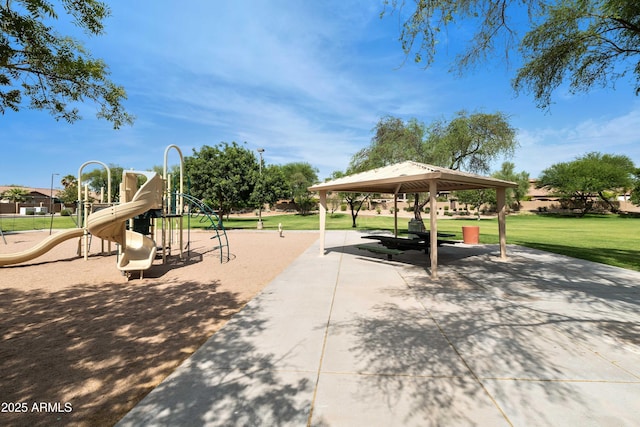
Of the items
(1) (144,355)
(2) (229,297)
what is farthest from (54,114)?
(1) (144,355)

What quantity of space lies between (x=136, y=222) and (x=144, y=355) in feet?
26.8

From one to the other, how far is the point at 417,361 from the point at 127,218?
26.5 feet

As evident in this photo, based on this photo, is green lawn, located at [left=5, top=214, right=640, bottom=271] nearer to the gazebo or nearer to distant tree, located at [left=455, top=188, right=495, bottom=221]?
the gazebo

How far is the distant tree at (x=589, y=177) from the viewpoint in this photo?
5116 centimetres

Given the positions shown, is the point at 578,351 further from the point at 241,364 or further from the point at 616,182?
the point at 616,182

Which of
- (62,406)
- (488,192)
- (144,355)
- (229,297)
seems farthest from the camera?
(488,192)

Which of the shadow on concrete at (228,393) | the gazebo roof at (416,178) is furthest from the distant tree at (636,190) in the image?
the shadow on concrete at (228,393)

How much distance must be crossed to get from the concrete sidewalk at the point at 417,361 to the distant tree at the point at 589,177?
60059 mm

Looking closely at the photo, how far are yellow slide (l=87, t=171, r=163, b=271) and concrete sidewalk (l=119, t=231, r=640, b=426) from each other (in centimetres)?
447

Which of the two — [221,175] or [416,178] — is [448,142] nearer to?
[416,178]

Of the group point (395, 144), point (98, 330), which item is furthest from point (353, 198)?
point (98, 330)

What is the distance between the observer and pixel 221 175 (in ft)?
88.8

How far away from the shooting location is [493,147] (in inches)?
733

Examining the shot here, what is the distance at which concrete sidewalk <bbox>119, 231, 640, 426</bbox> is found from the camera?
268 centimetres
